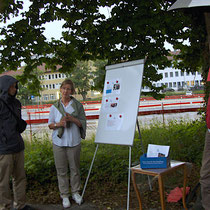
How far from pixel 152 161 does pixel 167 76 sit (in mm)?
85859

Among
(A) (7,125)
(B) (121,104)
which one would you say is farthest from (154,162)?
(A) (7,125)

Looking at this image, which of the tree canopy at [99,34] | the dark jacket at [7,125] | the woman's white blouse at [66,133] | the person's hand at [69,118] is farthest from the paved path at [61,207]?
the tree canopy at [99,34]

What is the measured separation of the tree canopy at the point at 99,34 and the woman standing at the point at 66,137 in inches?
80.7

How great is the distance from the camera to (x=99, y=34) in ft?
21.1

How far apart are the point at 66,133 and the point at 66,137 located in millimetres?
62

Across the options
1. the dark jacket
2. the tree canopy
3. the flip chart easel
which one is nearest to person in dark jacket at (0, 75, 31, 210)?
the dark jacket

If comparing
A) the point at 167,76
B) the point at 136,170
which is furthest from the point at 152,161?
the point at 167,76

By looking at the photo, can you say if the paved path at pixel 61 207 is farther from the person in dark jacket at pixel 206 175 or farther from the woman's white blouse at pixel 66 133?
the person in dark jacket at pixel 206 175

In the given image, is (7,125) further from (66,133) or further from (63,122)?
(66,133)

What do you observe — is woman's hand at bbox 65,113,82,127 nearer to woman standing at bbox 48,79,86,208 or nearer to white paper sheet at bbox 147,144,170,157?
woman standing at bbox 48,79,86,208

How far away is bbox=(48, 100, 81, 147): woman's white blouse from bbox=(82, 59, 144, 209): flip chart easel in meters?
0.35

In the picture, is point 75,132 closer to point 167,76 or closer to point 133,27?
point 133,27

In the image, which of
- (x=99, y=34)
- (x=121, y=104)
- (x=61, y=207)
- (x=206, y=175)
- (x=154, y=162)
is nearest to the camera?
(x=206, y=175)

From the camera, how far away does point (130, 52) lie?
5.95m
